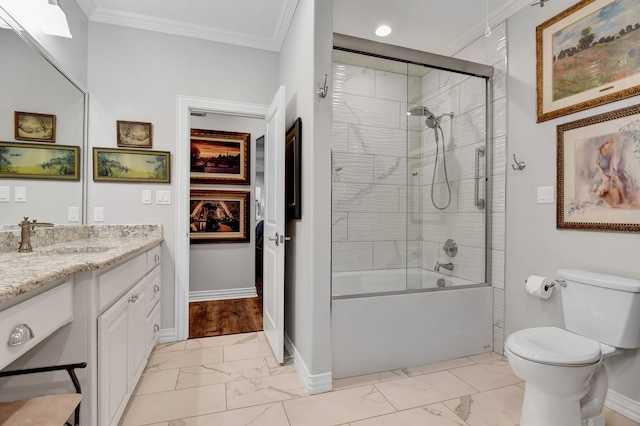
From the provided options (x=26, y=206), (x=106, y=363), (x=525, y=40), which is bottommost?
(x=106, y=363)

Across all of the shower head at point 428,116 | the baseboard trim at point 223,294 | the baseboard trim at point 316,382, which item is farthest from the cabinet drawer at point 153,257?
the shower head at point 428,116

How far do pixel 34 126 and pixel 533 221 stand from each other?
3.21 metres

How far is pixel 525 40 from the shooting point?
2.23 metres

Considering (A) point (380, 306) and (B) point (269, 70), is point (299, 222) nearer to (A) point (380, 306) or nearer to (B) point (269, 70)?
(A) point (380, 306)

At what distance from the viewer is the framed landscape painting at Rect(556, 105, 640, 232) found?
167 centimetres

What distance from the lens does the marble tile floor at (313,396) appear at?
1.64m

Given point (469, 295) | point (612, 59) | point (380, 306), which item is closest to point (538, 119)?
point (612, 59)

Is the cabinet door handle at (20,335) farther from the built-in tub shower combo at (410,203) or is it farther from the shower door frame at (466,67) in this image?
the shower door frame at (466,67)

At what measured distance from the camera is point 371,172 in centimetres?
259

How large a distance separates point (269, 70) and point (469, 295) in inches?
101

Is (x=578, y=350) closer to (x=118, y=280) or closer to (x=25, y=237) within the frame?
(x=118, y=280)

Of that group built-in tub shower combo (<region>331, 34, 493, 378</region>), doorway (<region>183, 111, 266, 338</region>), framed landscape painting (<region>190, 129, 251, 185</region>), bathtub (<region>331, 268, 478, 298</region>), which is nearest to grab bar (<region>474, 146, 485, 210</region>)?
built-in tub shower combo (<region>331, 34, 493, 378</region>)

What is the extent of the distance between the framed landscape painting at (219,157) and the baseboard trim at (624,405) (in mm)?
3643

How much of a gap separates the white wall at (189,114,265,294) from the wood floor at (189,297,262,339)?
0.73 ft
